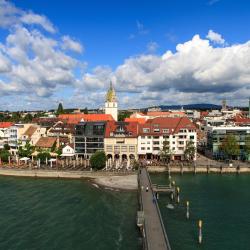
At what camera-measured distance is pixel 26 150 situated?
113 metres

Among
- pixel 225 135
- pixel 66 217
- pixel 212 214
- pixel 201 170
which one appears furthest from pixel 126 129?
pixel 212 214

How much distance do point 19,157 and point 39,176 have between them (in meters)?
22.0

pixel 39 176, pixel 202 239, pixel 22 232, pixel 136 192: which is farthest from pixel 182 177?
pixel 22 232

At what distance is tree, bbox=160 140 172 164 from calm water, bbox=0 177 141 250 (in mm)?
29677

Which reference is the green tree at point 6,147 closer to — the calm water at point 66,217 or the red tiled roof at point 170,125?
the calm water at point 66,217

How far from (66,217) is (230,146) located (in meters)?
60.8

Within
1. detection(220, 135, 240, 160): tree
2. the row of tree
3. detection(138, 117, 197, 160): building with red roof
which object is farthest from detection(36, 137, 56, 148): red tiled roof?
detection(220, 135, 240, 160): tree

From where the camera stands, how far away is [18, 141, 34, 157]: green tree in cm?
Answer: 11169

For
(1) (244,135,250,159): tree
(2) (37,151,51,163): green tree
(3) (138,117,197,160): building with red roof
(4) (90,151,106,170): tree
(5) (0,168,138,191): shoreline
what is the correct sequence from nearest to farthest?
(5) (0,168,138,191): shoreline → (4) (90,151,106,170): tree → (2) (37,151,51,163): green tree → (1) (244,135,250,159): tree → (3) (138,117,197,160): building with red roof

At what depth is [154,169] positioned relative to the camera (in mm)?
99125

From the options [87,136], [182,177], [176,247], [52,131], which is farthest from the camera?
[52,131]

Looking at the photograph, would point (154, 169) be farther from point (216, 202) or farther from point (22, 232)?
point (22, 232)

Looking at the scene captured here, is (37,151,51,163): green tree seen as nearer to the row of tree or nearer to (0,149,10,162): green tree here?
(0,149,10,162): green tree

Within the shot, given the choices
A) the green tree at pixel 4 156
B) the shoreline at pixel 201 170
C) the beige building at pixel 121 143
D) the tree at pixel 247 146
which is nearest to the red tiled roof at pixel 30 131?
the green tree at pixel 4 156
